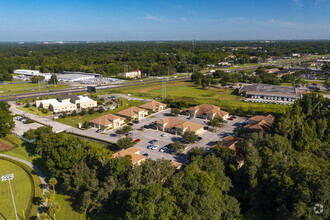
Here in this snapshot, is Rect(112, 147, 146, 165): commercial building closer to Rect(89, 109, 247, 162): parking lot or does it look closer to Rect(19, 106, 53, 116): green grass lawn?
Rect(89, 109, 247, 162): parking lot

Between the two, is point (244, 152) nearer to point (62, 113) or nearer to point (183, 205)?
point (183, 205)

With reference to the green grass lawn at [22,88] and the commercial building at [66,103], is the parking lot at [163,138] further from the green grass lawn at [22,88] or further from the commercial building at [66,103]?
the green grass lawn at [22,88]

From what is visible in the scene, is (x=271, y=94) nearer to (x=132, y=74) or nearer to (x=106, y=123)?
(x=106, y=123)

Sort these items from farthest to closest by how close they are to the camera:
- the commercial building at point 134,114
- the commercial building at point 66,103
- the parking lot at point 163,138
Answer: the commercial building at point 66,103 < the commercial building at point 134,114 < the parking lot at point 163,138

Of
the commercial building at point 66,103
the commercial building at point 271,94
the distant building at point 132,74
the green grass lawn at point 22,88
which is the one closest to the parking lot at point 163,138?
the commercial building at point 66,103

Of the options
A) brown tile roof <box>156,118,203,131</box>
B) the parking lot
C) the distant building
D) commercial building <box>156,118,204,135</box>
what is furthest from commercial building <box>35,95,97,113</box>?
the distant building
